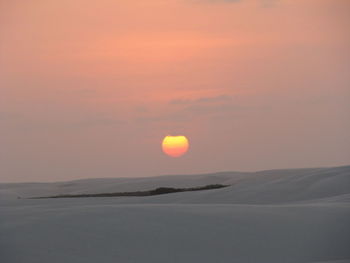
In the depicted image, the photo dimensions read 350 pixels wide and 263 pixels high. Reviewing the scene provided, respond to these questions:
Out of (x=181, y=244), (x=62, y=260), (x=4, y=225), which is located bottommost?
(x=62, y=260)

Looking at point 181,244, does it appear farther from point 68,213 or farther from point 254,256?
point 68,213

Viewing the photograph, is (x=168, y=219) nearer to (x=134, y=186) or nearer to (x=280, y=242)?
(x=280, y=242)

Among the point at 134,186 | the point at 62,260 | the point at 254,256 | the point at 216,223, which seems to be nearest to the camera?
the point at 62,260

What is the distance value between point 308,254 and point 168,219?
7.39 ft

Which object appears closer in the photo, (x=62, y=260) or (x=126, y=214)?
(x=62, y=260)

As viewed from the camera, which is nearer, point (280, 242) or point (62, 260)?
point (62, 260)

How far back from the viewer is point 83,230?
9.37 m

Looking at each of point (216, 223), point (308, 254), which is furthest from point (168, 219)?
point (308, 254)

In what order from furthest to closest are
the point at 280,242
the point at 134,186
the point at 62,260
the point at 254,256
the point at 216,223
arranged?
the point at 134,186 → the point at 216,223 → the point at 280,242 → the point at 254,256 → the point at 62,260

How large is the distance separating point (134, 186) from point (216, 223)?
81.6ft

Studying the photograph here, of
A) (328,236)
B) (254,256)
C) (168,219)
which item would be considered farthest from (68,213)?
(328,236)

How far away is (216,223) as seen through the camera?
9.95 m

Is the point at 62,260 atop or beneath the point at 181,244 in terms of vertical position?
beneath

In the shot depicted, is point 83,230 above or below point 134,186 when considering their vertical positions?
below
